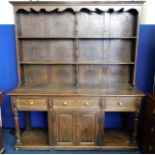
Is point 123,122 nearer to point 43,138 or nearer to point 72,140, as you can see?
point 72,140

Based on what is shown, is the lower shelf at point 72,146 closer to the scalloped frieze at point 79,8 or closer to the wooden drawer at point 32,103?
the wooden drawer at point 32,103

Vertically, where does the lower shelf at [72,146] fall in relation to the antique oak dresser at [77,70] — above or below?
below

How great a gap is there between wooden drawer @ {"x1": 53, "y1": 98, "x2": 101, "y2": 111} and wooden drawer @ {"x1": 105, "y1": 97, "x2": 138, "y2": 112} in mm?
147

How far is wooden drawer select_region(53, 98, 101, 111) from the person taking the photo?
231 centimetres

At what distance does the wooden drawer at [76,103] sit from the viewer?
2.31 meters

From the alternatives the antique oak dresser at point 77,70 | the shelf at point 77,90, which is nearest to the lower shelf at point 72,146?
the antique oak dresser at point 77,70

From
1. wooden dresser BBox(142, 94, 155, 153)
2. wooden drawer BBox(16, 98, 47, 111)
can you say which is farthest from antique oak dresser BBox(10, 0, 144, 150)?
wooden dresser BBox(142, 94, 155, 153)

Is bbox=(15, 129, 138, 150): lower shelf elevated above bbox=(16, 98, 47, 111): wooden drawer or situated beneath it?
situated beneath

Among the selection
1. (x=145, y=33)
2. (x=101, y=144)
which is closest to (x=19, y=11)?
(x=145, y=33)

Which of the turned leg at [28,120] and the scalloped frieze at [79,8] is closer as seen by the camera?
the scalloped frieze at [79,8]

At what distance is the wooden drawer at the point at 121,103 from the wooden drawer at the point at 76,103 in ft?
0.48

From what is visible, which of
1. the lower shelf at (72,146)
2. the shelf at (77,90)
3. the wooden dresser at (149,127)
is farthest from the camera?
the lower shelf at (72,146)

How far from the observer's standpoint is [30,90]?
2412mm

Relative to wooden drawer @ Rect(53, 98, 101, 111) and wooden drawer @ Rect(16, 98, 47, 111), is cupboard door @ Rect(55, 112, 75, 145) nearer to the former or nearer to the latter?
wooden drawer @ Rect(53, 98, 101, 111)
